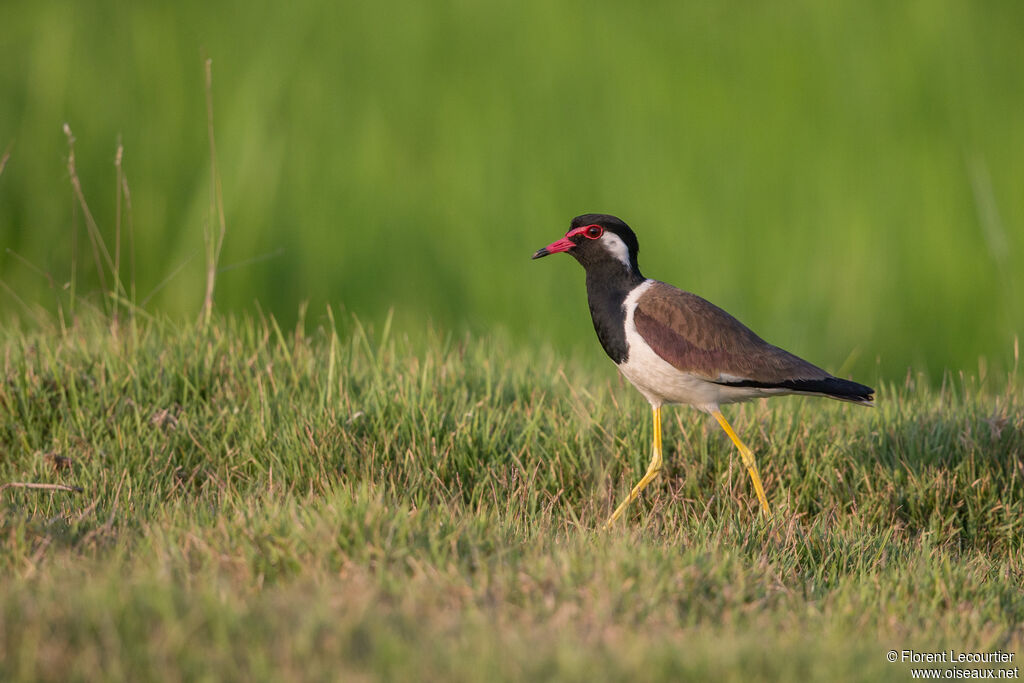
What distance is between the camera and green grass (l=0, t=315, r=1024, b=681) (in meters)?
2.63

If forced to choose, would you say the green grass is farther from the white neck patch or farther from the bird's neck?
the white neck patch

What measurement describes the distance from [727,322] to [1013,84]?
5084 millimetres

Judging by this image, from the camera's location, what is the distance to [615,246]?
4.59m

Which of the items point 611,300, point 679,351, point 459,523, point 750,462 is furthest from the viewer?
point 611,300

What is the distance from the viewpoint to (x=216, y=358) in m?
5.32

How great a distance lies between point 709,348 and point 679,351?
0.42 ft

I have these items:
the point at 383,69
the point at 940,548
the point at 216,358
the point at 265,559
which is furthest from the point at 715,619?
the point at 383,69

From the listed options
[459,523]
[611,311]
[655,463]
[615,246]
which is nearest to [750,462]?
[655,463]

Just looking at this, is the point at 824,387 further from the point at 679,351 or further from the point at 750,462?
the point at 679,351

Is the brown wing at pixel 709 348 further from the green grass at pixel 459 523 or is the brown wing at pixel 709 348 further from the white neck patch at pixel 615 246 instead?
the green grass at pixel 459 523

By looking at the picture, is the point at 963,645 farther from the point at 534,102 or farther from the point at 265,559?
the point at 534,102

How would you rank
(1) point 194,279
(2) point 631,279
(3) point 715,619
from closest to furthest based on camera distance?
(3) point 715,619 < (2) point 631,279 < (1) point 194,279

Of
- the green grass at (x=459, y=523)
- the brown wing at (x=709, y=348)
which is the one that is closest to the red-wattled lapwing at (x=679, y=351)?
the brown wing at (x=709, y=348)

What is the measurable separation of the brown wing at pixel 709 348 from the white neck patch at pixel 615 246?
230 millimetres
